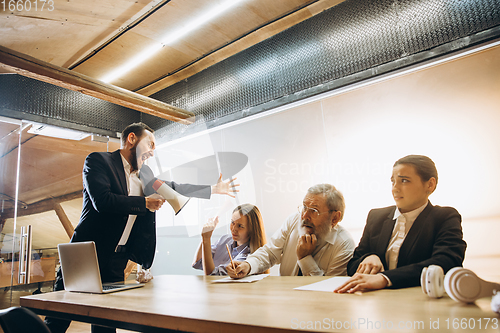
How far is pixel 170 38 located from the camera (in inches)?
133

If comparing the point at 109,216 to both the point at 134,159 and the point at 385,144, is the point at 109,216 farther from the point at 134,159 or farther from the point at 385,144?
the point at 385,144

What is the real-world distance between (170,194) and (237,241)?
0.81 m

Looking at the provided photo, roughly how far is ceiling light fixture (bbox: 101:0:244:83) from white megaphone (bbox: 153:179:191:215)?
155cm

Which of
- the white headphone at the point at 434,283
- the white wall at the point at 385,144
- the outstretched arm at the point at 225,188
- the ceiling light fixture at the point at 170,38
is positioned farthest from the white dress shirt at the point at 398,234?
the ceiling light fixture at the point at 170,38

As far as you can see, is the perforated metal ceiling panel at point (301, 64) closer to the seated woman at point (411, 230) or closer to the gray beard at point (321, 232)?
the seated woman at point (411, 230)

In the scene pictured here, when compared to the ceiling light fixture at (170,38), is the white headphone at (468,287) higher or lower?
lower

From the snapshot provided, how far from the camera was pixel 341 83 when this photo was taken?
277 centimetres

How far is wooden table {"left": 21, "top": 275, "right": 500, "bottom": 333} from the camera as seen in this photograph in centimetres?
80

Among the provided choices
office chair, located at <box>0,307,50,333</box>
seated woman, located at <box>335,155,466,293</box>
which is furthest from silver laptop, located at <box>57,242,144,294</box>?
seated woman, located at <box>335,155,466,293</box>

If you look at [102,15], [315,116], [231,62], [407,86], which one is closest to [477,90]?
[407,86]

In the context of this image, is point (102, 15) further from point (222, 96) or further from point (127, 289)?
point (127, 289)

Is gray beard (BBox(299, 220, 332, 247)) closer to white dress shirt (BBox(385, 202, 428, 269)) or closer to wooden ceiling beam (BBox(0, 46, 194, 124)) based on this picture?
white dress shirt (BBox(385, 202, 428, 269))

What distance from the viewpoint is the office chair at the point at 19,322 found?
93 centimetres

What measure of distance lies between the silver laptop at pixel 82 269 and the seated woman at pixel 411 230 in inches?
52.6
